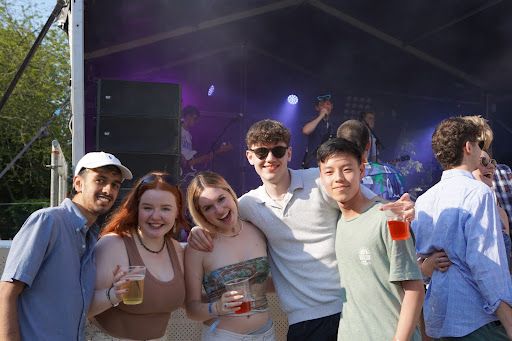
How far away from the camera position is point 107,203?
2344 millimetres

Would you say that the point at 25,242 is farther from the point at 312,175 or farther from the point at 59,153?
the point at 59,153

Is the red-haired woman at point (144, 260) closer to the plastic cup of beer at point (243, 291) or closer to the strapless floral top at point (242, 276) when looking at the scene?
the strapless floral top at point (242, 276)

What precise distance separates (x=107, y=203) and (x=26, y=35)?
902 inches

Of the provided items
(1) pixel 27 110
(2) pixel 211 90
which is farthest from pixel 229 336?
(1) pixel 27 110

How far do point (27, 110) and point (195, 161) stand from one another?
15371 mm

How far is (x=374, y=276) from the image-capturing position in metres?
2.12

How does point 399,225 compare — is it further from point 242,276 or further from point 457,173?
point 242,276

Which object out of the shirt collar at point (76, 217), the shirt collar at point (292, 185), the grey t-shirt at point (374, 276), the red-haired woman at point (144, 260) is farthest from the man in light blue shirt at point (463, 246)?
the shirt collar at point (76, 217)

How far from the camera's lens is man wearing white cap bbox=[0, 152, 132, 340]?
79.6 inches

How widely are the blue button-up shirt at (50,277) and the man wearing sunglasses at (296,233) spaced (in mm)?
538

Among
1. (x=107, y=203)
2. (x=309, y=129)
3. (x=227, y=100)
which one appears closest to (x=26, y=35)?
(x=227, y=100)

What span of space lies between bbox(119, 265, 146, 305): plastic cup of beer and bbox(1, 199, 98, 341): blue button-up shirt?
0.17 m

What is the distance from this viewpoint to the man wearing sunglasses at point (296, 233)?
2.39m

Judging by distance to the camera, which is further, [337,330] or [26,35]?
[26,35]
